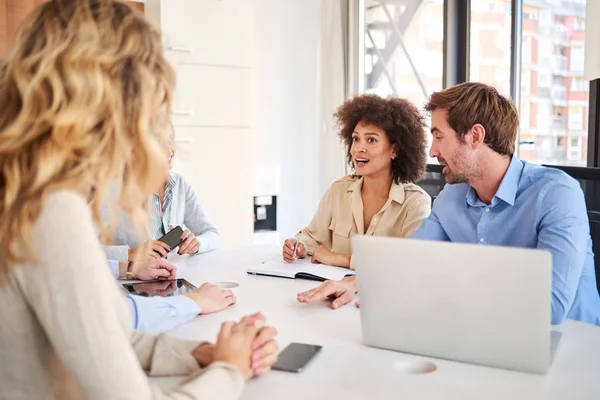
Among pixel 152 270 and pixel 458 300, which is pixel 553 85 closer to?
pixel 152 270

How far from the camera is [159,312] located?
149 centimetres

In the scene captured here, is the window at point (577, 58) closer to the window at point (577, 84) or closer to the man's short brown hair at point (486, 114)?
the window at point (577, 84)

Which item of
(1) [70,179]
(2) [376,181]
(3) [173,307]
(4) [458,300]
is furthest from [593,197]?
(1) [70,179]

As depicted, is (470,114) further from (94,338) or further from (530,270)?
(94,338)

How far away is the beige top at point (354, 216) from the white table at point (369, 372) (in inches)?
33.9

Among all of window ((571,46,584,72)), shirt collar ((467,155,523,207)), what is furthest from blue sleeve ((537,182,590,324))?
window ((571,46,584,72))

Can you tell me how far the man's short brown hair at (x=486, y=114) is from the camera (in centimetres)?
211

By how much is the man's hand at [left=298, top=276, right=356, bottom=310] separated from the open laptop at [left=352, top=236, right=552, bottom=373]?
352mm

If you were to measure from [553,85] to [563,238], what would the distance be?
6.33 feet

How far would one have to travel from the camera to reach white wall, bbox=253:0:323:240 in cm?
457

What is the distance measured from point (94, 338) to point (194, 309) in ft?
2.43

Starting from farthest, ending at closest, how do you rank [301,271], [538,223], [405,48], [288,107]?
[288,107]
[405,48]
[301,271]
[538,223]

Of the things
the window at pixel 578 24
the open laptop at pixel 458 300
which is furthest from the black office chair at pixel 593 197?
the open laptop at pixel 458 300

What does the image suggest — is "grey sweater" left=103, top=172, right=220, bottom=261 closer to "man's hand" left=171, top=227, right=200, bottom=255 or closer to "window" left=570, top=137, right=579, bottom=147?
"man's hand" left=171, top=227, right=200, bottom=255
